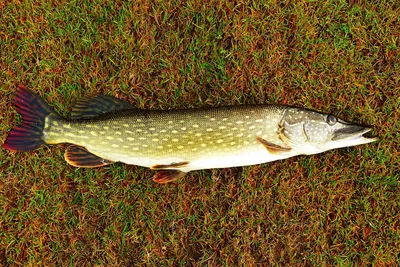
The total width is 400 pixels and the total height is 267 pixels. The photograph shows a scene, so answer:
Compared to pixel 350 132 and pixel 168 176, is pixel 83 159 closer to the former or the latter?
pixel 168 176

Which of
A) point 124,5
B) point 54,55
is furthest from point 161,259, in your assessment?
point 124,5

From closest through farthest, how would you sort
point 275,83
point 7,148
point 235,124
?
point 235,124, point 7,148, point 275,83

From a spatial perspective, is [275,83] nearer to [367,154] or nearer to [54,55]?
[367,154]

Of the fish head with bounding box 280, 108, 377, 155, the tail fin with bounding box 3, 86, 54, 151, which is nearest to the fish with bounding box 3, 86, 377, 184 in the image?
the fish head with bounding box 280, 108, 377, 155

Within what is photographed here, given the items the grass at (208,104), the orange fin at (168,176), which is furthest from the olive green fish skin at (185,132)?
the grass at (208,104)

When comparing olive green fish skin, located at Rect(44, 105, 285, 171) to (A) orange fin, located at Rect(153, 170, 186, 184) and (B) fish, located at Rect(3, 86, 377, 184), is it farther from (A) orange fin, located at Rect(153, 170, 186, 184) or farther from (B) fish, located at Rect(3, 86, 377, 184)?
(A) orange fin, located at Rect(153, 170, 186, 184)

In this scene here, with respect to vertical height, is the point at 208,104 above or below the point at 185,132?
above

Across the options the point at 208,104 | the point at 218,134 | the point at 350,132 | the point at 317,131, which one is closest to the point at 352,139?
the point at 350,132
